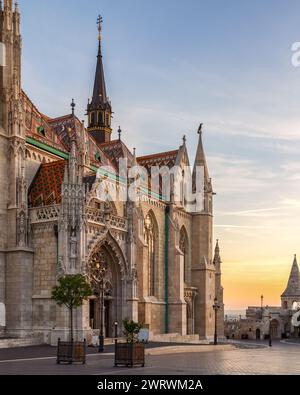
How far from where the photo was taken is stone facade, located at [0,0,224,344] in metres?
35.1

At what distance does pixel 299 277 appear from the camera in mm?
108750

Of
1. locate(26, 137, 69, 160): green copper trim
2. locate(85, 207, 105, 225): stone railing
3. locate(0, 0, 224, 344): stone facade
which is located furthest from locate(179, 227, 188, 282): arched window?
locate(85, 207, 105, 225): stone railing

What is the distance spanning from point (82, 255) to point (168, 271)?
17334 mm

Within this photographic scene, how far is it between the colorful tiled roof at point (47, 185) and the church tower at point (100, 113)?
2622cm

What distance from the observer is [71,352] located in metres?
22.2

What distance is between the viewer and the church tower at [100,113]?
66125mm

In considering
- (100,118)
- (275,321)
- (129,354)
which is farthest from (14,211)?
(275,321)

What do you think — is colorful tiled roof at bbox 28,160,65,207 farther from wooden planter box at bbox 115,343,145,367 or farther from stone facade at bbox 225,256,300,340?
stone facade at bbox 225,256,300,340

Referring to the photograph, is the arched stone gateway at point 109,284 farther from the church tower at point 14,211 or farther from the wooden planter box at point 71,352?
the wooden planter box at point 71,352

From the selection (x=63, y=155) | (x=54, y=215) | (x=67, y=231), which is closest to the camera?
(x=67, y=231)

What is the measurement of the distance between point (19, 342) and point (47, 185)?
10.0m

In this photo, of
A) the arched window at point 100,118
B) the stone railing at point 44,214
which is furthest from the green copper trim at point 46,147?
the arched window at point 100,118

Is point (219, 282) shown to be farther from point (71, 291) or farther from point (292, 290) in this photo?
point (292, 290)

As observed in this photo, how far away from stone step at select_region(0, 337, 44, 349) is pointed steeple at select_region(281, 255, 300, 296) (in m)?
80.0
